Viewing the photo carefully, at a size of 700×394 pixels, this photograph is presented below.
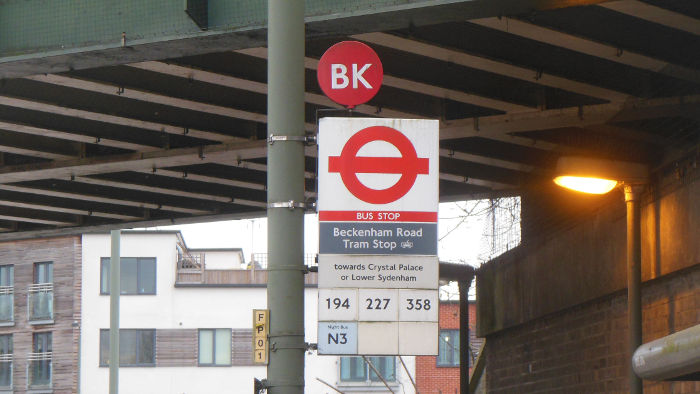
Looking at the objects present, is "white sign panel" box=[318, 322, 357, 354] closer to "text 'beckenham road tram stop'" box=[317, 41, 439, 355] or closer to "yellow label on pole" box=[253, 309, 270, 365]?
"text 'beckenham road tram stop'" box=[317, 41, 439, 355]

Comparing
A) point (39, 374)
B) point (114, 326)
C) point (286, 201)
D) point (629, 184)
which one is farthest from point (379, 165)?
point (39, 374)

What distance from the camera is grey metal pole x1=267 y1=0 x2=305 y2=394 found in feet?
21.3

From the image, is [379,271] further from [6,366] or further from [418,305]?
[6,366]

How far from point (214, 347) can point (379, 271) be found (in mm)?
57765

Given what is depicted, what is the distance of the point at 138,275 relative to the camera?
6412 cm

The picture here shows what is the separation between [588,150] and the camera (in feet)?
57.8

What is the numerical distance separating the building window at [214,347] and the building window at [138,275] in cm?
369

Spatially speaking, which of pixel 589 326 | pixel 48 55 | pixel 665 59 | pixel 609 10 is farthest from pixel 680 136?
pixel 48 55

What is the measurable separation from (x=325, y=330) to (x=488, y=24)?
21.8 feet

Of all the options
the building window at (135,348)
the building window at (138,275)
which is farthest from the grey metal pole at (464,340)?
the building window at (138,275)

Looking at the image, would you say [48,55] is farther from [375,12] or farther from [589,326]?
[589,326]

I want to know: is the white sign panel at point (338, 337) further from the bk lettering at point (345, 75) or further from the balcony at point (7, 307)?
the balcony at point (7, 307)

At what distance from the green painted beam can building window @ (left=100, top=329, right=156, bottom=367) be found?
170 ft

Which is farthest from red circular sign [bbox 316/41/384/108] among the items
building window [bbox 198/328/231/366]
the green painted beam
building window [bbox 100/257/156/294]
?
building window [bbox 100/257/156/294]
